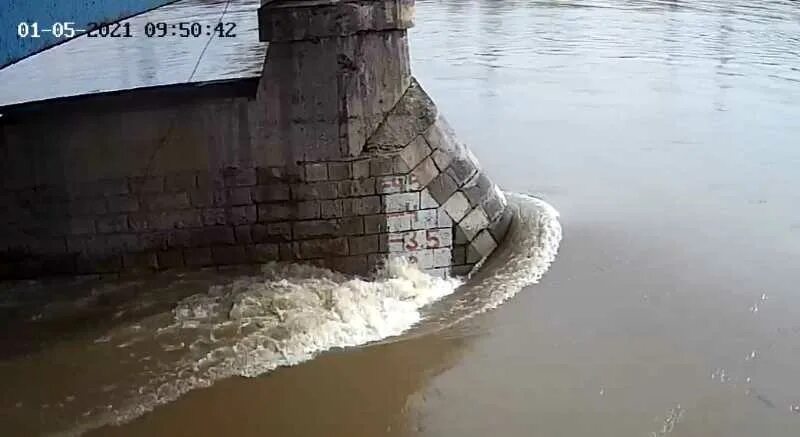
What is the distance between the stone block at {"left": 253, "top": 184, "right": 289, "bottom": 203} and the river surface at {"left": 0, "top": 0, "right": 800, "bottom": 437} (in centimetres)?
77

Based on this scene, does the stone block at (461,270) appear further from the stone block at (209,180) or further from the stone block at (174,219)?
the stone block at (174,219)

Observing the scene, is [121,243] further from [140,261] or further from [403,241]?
[403,241]

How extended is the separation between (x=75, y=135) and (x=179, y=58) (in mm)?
12162

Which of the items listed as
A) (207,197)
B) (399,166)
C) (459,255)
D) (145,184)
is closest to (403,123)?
(399,166)

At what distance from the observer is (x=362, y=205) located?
29.3 feet

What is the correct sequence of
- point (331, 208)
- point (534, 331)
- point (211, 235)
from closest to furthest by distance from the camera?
point (534, 331), point (331, 208), point (211, 235)

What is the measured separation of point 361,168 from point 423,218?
82 centimetres

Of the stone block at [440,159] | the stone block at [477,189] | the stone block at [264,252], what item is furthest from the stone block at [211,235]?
the stone block at [477,189]

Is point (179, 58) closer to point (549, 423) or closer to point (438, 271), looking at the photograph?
point (438, 271)

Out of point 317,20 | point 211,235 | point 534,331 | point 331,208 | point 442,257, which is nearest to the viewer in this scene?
point 534,331

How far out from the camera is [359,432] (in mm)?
6621

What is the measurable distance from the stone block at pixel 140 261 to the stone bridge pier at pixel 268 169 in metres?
0.01

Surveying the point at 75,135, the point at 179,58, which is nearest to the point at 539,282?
the point at 75,135

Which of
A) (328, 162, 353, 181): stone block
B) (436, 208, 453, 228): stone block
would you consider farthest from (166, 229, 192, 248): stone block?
(436, 208, 453, 228): stone block
